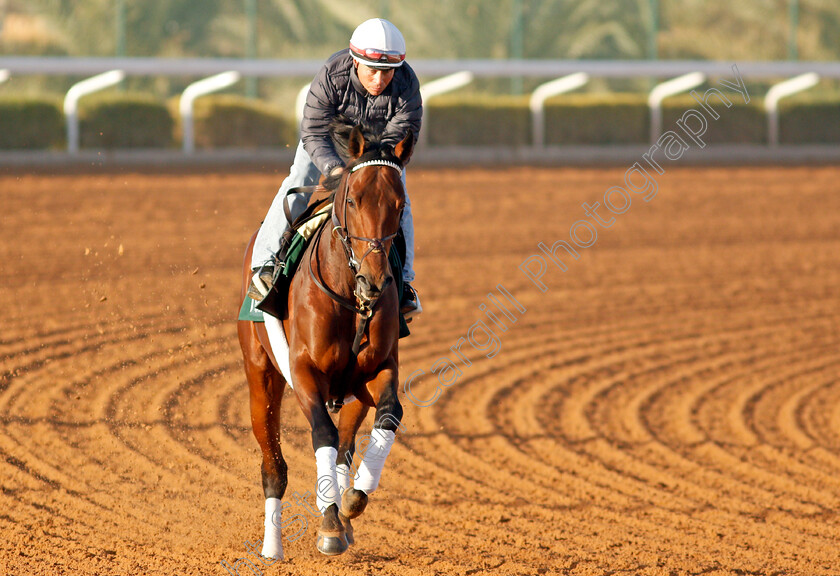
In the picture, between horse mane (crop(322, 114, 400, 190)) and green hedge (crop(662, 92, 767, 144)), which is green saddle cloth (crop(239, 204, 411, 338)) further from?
green hedge (crop(662, 92, 767, 144))

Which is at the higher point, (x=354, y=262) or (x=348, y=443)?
(x=354, y=262)

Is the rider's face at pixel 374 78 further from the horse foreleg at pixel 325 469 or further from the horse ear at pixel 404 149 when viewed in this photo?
the horse foreleg at pixel 325 469

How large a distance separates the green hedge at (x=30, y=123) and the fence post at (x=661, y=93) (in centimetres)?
1437

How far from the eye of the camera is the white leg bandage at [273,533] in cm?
509

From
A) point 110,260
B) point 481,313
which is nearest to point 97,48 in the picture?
point 110,260

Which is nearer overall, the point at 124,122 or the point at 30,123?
the point at 30,123

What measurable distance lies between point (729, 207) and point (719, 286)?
5578 millimetres

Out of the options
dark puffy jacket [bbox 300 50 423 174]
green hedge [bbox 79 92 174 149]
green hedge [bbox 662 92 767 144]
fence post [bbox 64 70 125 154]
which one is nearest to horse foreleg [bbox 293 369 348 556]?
dark puffy jacket [bbox 300 50 423 174]

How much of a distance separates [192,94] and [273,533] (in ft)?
61.6

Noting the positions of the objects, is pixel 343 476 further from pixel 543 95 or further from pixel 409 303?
pixel 543 95

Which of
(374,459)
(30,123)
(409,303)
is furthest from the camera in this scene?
(30,123)

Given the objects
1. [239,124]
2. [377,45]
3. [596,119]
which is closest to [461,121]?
[596,119]

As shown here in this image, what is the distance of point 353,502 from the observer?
4.54m

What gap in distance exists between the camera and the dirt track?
537cm
